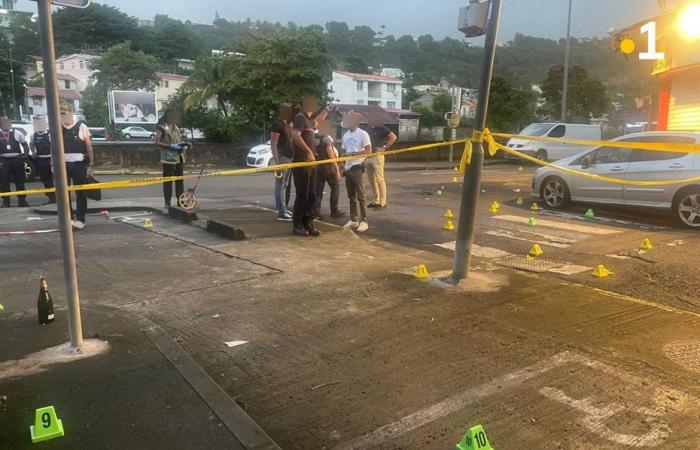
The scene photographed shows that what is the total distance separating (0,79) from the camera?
50.0m

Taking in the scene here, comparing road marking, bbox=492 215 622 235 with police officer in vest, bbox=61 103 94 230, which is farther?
road marking, bbox=492 215 622 235

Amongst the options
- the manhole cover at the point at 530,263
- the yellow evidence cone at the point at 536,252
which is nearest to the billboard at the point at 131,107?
the yellow evidence cone at the point at 536,252

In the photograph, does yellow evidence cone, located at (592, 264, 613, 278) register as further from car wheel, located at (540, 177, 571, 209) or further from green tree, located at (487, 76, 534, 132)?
green tree, located at (487, 76, 534, 132)

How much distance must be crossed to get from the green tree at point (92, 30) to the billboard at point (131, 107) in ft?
148

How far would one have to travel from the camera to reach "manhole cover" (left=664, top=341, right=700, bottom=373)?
3.86m

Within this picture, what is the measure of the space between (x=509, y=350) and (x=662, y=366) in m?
1.00

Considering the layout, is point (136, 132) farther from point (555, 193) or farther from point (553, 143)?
point (555, 193)

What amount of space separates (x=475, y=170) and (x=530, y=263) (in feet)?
6.65

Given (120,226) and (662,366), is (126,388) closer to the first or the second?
(662,366)

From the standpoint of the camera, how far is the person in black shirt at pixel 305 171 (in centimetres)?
796

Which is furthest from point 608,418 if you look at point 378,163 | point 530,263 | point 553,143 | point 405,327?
point 553,143

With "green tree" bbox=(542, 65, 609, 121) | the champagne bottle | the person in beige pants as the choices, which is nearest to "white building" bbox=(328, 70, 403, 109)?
"green tree" bbox=(542, 65, 609, 121)

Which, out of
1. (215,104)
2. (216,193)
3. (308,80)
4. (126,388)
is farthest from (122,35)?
(126,388)

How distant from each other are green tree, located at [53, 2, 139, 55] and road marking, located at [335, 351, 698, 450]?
8999 cm
